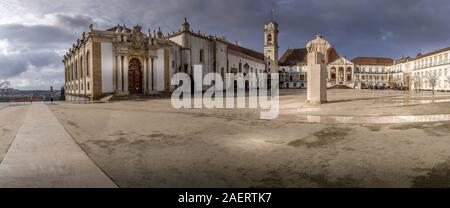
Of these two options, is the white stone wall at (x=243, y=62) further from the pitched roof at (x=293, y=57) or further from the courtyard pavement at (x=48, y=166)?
the courtyard pavement at (x=48, y=166)

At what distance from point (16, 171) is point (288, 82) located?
8416 cm

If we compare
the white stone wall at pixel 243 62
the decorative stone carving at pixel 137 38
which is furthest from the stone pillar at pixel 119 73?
the white stone wall at pixel 243 62

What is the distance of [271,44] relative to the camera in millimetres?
68250

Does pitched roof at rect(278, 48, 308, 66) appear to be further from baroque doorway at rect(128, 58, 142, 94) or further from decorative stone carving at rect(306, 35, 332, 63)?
decorative stone carving at rect(306, 35, 332, 63)

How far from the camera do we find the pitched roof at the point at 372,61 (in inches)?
3153

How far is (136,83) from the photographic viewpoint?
3097 centimetres

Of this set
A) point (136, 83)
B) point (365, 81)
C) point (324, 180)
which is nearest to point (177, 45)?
point (136, 83)

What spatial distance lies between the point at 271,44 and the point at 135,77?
148ft

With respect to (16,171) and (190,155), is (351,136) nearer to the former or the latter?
(190,155)

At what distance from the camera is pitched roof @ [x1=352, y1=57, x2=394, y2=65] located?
8009cm

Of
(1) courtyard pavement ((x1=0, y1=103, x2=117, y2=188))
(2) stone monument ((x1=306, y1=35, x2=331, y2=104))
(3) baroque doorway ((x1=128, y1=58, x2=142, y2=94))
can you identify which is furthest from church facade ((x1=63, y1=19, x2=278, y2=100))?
(1) courtyard pavement ((x1=0, y1=103, x2=117, y2=188))

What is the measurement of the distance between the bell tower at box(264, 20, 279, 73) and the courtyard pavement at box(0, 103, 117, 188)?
6511cm

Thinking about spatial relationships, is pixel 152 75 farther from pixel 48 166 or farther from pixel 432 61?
pixel 432 61

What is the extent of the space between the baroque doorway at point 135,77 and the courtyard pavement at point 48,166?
79.6 feet
